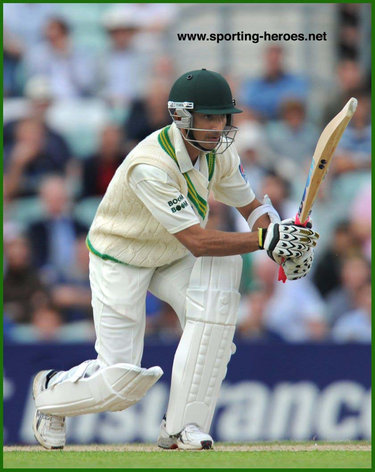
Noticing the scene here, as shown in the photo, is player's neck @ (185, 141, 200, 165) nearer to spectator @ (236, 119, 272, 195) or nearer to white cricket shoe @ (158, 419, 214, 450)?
white cricket shoe @ (158, 419, 214, 450)

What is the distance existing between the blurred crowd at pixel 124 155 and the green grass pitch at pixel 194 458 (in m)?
2.35

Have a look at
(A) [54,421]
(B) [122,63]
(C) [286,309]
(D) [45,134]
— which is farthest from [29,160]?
(A) [54,421]

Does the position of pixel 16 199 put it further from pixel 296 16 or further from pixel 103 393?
pixel 103 393

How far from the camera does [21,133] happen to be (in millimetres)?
7559

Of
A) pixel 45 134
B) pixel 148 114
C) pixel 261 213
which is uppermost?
pixel 148 114

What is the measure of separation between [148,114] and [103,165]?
0.51m

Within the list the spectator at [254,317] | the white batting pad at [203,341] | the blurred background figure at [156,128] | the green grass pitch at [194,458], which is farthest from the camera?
the spectator at [254,317]

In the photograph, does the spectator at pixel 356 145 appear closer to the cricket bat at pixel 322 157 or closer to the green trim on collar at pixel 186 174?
the green trim on collar at pixel 186 174

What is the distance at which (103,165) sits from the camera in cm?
753

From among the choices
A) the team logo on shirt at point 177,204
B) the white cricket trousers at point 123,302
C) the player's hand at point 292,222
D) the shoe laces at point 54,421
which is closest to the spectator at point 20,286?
the shoe laces at point 54,421

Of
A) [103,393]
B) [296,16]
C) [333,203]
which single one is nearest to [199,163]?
[103,393]

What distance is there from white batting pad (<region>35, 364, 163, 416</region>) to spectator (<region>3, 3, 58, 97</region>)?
13.0ft

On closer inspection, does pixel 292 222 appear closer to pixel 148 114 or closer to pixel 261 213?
pixel 261 213

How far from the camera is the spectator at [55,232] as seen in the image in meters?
7.31
